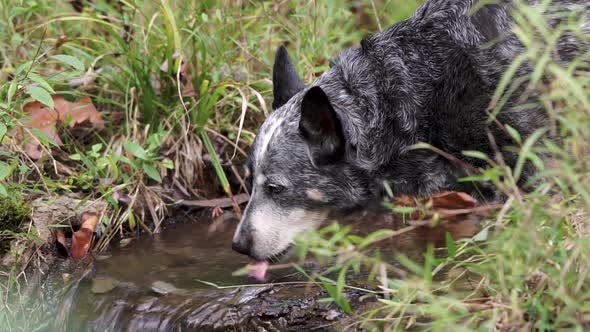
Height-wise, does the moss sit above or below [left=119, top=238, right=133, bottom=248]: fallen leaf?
above

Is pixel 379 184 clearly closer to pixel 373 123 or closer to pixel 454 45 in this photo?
pixel 373 123

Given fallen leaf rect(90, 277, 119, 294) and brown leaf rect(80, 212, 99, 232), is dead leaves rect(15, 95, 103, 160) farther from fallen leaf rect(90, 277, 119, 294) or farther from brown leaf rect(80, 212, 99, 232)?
fallen leaf rect(90, 277, 119, 294)

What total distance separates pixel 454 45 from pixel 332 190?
967 millimetres

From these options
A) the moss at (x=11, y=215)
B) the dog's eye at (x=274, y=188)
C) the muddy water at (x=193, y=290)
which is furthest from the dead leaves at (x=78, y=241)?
the dog's eye at (x=274, y=188)

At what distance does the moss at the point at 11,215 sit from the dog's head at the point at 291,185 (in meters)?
1.31

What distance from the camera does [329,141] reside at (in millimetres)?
4285

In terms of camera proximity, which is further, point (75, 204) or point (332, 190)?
point (75, 204)

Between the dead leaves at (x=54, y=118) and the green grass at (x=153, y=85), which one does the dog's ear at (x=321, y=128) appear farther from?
the dead leaves at (x=54, y=118)

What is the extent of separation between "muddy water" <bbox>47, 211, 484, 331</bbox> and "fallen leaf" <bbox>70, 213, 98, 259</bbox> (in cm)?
11

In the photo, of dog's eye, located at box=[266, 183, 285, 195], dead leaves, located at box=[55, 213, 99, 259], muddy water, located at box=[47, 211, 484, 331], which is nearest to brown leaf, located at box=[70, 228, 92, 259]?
dead leaves, located at box=[55, 213, 99, 259]

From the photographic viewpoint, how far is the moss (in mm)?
4723

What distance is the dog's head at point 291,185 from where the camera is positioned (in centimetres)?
434

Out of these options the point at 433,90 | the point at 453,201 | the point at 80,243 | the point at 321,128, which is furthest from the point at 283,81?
the point at 80,243

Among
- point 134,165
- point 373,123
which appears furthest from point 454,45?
point 134,165
